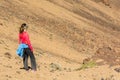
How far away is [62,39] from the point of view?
79.9 feet

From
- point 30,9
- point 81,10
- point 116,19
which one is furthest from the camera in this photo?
point 116,19

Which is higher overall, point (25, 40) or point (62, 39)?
point (25, 40)

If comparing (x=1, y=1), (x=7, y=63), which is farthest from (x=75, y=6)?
(x=7, y=63)

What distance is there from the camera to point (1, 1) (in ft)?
80.6

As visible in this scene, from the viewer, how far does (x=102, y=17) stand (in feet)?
114

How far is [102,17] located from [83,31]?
25.2 ft

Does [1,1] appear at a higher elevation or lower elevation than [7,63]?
higher

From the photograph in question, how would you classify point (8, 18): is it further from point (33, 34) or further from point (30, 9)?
point (30, 9)

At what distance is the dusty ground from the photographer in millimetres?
12513

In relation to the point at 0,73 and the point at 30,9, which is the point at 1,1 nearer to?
the point at 30,9

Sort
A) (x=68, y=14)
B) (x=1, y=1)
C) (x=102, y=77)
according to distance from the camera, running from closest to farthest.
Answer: (x=102, y=77) → (x=1, y=1) → (x=68, y=14)

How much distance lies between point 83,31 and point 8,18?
650 cm

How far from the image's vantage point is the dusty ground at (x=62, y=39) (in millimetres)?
12513

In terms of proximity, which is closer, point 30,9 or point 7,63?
point 7,63
